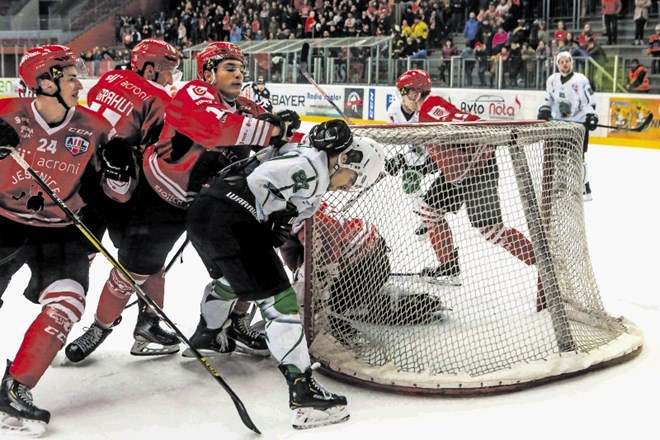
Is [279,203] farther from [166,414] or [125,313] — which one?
[125,313]

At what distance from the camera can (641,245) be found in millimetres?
5406

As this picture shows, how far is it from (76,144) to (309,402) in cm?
110

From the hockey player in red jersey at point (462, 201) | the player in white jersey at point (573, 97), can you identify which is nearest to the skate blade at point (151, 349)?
the hockey player in red jersey at point (462, 201)

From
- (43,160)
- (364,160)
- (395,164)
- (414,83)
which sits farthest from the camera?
(414,83)

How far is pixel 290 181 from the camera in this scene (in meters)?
2.65

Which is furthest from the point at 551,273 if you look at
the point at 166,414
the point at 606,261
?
the point at 606,261

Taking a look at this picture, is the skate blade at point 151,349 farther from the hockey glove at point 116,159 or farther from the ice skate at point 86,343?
the hockey glove at point 116,159

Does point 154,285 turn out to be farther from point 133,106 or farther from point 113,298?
point 133,106

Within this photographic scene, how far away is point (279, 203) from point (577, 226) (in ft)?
4.32

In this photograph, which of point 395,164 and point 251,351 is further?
point 251,351

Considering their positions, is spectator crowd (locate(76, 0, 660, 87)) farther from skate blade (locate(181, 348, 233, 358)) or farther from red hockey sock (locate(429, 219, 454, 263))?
skate blade (locate(181, 348, 233, 358))

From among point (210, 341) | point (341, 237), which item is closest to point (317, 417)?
point (210, 341)

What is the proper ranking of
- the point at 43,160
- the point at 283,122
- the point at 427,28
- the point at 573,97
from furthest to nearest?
the point at 427,28 → the point at 573,97 → the point at 283,122 → the point at 43,160

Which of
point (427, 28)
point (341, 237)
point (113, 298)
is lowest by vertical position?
point (113, 298)
